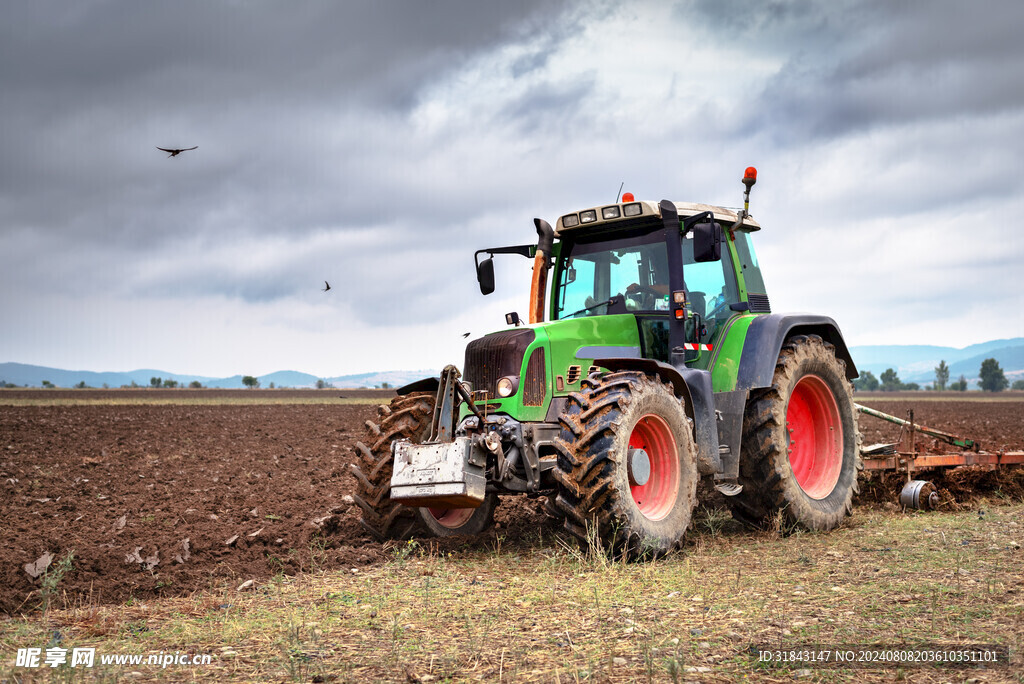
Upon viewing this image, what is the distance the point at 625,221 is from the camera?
7855 mm

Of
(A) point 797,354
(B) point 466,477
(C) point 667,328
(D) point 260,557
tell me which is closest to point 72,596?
(D) point 260,557

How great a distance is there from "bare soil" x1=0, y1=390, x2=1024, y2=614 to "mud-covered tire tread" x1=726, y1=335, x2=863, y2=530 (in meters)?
2.05

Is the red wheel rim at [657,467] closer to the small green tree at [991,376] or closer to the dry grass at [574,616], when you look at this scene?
the dry grass at [574,616]

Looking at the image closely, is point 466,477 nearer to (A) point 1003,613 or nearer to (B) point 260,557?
(B) point 260,557

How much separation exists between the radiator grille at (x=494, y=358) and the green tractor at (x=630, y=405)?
0.05 ft

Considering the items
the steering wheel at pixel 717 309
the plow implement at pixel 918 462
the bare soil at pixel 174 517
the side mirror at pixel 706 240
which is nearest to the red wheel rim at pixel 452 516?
the bare soil at pixel 174 517

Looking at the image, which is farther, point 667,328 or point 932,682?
point 667,328

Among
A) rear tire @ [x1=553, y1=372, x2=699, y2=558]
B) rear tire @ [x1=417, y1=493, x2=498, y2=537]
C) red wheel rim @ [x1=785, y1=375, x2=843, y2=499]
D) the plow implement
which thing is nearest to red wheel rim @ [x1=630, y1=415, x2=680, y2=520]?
rear tire @ [x1=553, y1=372, x2=699, y2=558]

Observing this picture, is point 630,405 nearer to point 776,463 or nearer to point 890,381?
point 776,463

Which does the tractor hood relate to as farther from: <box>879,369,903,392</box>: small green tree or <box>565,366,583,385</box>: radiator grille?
<box>879,369,903,392</box>: small green tree

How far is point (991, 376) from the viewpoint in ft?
362

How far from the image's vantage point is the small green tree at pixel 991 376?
358 ft

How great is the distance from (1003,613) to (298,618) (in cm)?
417

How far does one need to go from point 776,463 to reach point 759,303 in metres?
1.85
